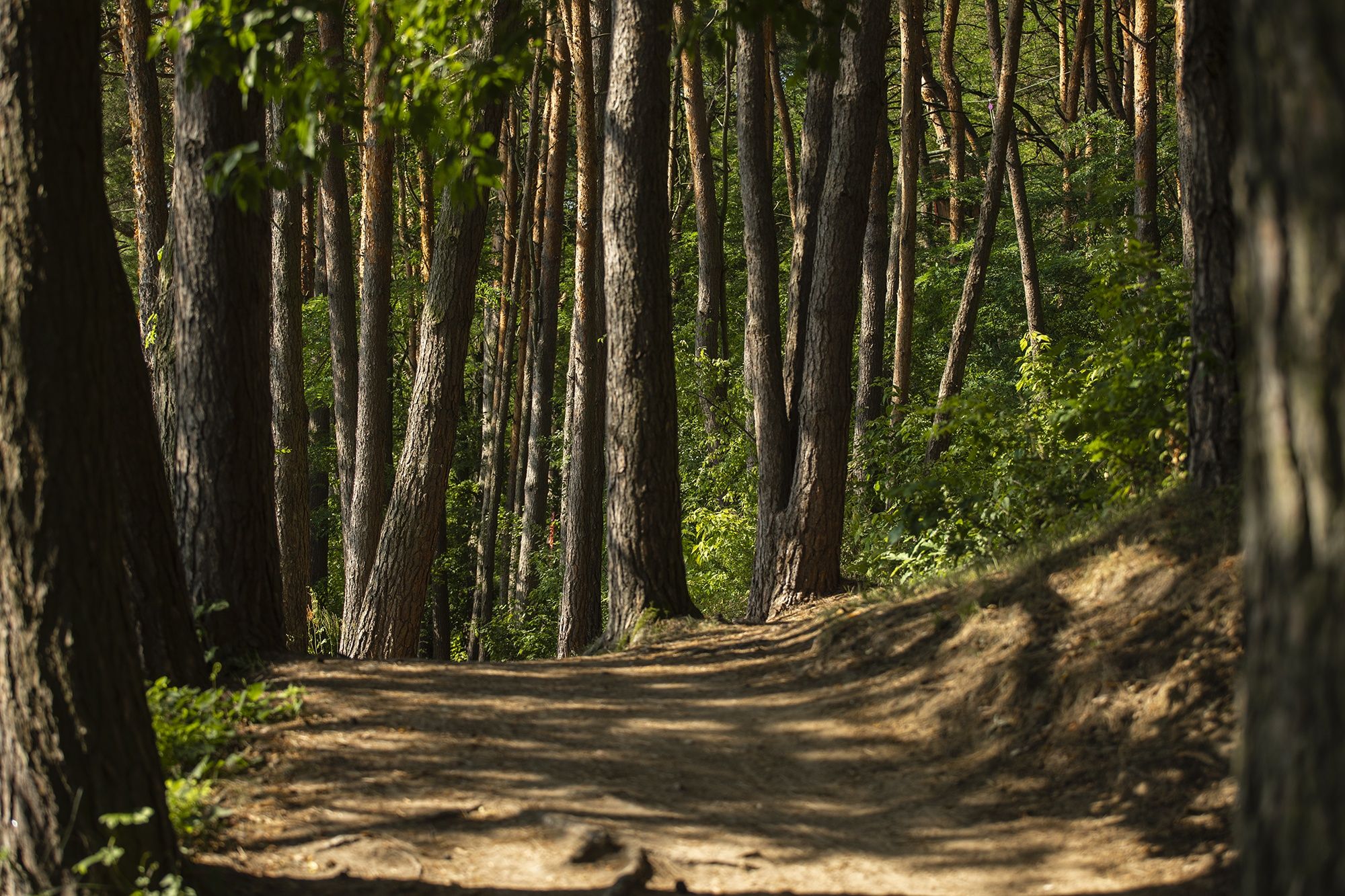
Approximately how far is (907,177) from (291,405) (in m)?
8.77

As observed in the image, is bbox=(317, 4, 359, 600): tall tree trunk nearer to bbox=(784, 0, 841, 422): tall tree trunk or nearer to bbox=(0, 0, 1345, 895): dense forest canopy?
bbox=(0, 0, 1345, 895): dense forest canopy

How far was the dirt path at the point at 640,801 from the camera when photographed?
13.9 feet

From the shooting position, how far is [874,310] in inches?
632

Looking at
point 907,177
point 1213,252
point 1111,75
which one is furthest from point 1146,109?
point 1213,252

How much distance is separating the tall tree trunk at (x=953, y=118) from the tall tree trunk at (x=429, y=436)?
10775 mm

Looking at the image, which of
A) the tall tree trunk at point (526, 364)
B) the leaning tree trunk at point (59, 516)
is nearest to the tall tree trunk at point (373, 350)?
the tall tree trunk at point (526, 364)

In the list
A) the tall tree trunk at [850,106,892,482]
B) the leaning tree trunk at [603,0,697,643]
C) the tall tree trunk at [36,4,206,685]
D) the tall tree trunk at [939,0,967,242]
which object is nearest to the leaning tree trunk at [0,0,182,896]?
the tall tree trunk at [36,4,206,685]

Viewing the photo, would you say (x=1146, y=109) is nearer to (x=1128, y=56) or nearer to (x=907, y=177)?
(x=907, y=177)

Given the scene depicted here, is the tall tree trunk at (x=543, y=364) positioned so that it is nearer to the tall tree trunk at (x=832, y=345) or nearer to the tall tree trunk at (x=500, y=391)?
the tall tree trunk at (x=500, y=391)

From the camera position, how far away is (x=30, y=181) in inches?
153

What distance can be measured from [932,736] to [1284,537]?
12.8ft

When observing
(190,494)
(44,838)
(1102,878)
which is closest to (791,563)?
(190,494)

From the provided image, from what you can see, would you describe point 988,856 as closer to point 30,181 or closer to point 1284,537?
point 1284,537

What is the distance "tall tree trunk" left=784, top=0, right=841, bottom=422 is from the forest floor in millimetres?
3851
